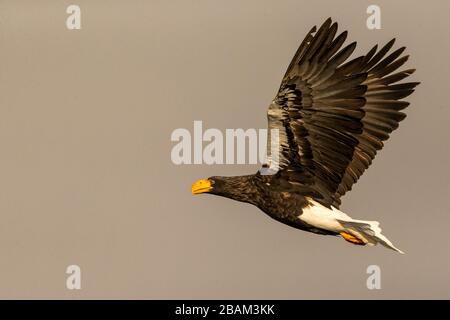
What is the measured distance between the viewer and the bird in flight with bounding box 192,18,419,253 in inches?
523

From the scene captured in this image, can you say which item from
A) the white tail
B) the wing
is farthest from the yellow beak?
the white tail

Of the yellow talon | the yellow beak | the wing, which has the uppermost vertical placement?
the wing

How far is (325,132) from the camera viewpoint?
531 inches

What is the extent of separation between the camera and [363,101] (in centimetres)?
1359

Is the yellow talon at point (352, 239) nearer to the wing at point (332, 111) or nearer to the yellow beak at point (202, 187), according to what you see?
the wing at point (332, 111)

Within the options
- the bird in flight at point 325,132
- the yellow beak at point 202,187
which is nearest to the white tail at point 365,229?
the bird in flight at point 325,132

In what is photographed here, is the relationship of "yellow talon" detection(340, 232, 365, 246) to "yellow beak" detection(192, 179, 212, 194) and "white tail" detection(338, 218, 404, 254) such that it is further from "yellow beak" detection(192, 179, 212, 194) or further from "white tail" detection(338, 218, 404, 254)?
"yellow beak" detection(192, 179, 212, 194)

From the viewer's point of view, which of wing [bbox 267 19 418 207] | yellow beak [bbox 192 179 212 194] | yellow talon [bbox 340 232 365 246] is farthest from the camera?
yellow beak [bbox 192 179 212 194]

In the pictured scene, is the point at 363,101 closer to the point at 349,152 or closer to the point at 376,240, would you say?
the point at 349,152

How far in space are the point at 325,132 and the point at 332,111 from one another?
22 centimetres

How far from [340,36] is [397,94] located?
94 centimetres

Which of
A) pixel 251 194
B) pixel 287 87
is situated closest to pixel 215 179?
pixel 251 194

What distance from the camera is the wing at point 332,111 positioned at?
13.3 m

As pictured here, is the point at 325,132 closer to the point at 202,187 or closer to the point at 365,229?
the point at 365,229
